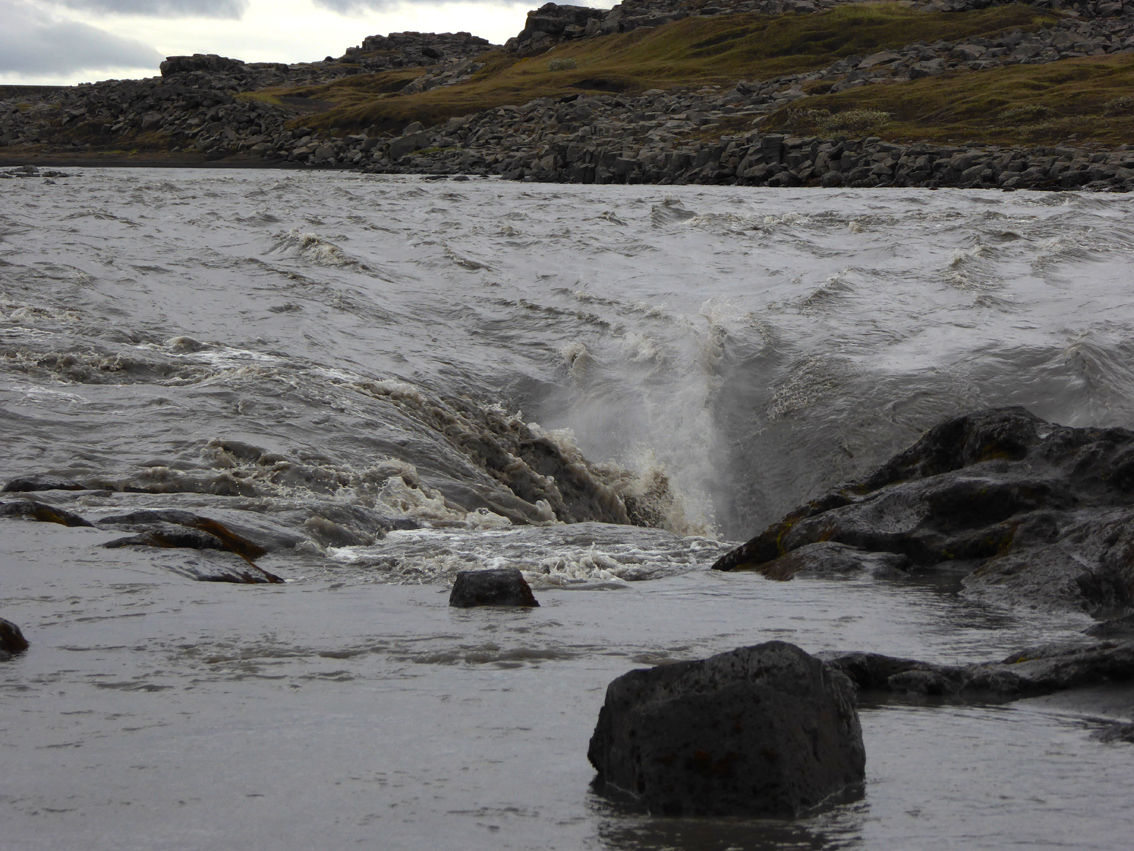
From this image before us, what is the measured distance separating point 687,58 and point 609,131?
1688 inches

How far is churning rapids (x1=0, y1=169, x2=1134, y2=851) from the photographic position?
3.84 meters

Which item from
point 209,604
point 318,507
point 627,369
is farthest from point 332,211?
point 209,604

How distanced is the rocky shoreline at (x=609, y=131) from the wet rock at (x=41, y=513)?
40462 millimetres

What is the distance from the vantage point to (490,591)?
710 cm

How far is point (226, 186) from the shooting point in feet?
153

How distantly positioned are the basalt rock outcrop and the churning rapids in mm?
399

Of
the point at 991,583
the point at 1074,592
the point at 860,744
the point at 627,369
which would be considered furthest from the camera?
the point at 627,369

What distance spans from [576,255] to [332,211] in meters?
11.6

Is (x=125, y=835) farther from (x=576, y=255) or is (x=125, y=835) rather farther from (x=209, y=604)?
(x=576, y=255)

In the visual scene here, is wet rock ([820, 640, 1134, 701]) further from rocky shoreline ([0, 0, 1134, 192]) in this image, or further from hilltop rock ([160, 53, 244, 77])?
hilltop rock ([160, 53, 244, 77])

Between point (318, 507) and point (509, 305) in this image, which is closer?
point (318, 507)

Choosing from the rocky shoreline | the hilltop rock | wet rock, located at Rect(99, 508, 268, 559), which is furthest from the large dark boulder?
the hilltop rock

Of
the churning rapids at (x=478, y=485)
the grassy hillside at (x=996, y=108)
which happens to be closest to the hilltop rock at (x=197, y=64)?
the grassy hillside at (x=996, y=108)

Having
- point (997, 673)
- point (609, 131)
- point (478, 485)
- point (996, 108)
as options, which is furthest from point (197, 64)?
point (997, 673)
